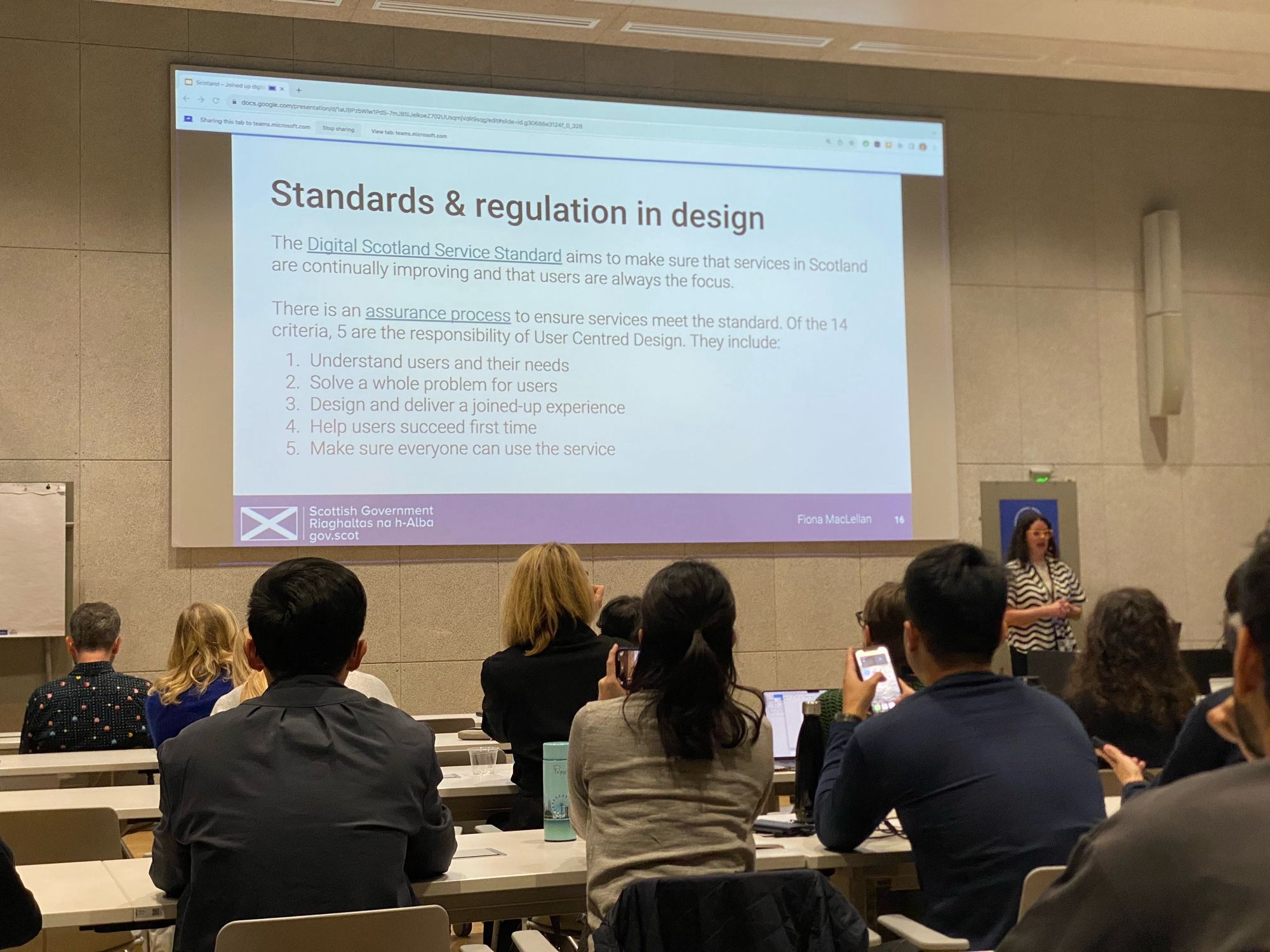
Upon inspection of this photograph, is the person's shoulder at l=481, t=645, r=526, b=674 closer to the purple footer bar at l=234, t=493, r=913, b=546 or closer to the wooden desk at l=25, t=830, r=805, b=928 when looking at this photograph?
the wooden desk at l=25, t=830, r=805, b=928

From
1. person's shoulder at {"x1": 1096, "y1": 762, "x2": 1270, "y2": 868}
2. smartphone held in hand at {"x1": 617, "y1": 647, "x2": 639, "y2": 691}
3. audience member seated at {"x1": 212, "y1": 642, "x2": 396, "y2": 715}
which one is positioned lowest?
audience member seated at {"x1": 212, "y1": 642, "x2": 396, "y2": 715}

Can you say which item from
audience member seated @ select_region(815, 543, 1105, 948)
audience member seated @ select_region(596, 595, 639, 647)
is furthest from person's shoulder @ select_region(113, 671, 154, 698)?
audience member seated @ select_region(815, 543, 1105, 948)

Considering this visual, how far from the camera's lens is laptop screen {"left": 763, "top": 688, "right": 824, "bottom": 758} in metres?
3.86

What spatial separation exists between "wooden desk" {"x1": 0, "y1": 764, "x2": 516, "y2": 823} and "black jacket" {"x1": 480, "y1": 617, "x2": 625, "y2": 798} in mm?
111

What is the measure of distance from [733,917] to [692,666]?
50 cm

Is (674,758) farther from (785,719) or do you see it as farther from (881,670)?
(785,719)

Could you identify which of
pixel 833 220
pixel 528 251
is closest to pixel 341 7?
pixel 528 251

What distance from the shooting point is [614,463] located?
23.9ft

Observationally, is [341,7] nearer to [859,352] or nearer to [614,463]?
[614,463]

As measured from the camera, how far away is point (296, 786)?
215cm

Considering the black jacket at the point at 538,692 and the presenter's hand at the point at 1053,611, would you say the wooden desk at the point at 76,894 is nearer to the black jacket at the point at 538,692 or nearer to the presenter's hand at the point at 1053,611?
the black jacket at the point at 538,692

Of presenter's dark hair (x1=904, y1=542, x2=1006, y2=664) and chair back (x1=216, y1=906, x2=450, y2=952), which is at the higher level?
presenter's dark hair (x1=904, y1=542, x2=1006, y2=664)

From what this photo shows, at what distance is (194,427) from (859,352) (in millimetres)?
3830

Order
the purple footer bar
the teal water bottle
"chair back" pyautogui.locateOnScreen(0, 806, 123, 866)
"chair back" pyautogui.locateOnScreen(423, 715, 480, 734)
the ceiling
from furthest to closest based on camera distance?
the purple footer bar, the ceiling, "chair back" pyautogui.locateOnScreen(423, 715, 480, 734), "chair back" pyautogui.locateOnScreen(0, 806, 123, 866), the teal water bottle
